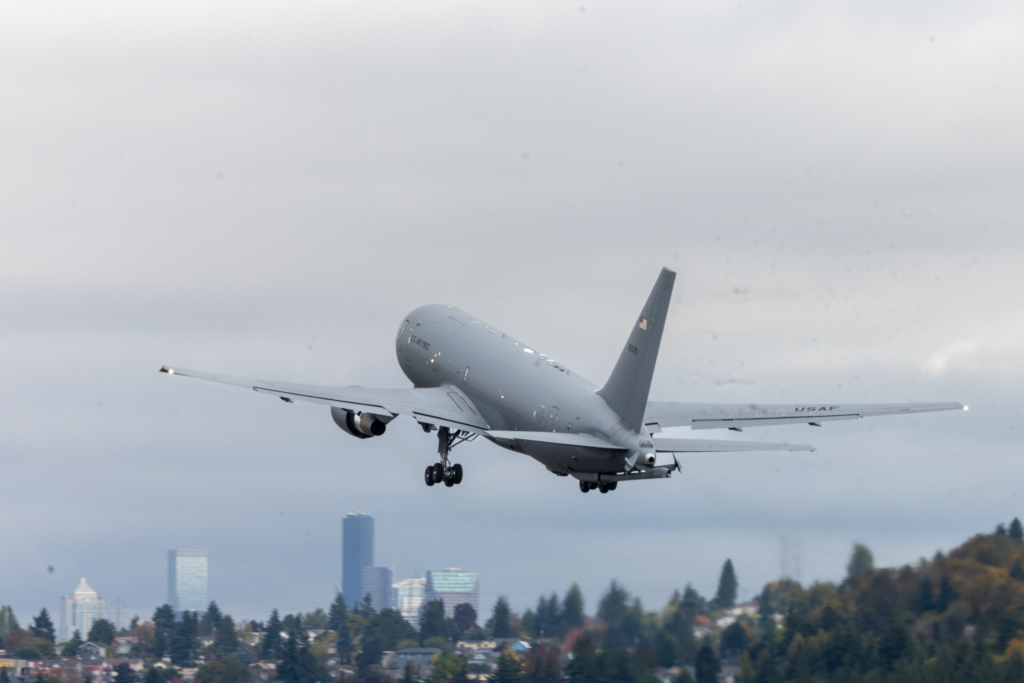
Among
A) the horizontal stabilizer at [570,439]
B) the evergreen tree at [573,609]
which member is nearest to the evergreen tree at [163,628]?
the evergreen tree at [573,609]

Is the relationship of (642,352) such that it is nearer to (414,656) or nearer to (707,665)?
(707,665)

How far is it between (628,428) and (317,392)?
51.4 feet

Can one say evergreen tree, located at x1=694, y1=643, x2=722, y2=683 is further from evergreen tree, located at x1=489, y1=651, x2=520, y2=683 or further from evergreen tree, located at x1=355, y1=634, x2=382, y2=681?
evergreen tree, located at x1=355, y1=634, x2=382, y2=681

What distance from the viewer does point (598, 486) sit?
6806 centimetres

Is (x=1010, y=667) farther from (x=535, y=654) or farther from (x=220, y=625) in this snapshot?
(x=220, y=625)

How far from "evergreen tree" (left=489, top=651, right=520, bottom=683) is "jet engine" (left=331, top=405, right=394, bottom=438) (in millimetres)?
29441

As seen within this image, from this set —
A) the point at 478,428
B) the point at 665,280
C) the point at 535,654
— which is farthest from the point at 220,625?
the point at 665,280

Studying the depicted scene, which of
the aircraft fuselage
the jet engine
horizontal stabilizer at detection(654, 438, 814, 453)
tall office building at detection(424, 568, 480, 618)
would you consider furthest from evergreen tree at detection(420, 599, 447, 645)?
horizontal stabilizer at detection(654, 438, 814, 453)

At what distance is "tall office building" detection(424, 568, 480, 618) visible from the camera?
440ft

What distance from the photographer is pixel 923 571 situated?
3396 inches

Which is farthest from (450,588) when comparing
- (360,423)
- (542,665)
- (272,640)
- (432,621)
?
(360,423)

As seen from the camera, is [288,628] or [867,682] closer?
[867,682]

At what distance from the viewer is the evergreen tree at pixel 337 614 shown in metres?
162

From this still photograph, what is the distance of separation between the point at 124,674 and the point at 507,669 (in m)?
66.4
